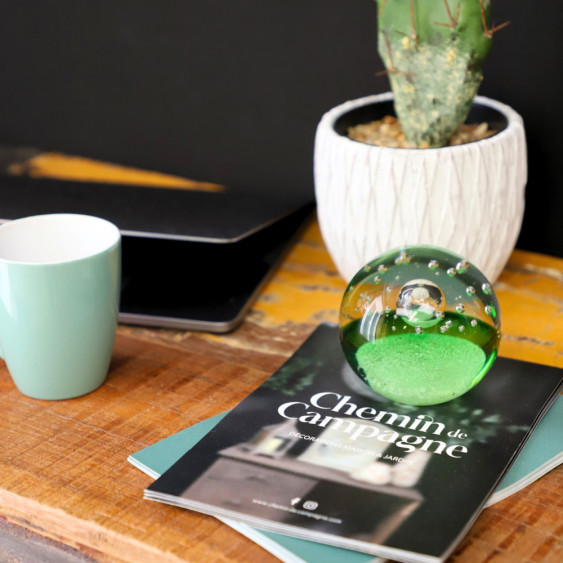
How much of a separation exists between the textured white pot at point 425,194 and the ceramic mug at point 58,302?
0.73 ft

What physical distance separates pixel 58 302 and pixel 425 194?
329 millimetres

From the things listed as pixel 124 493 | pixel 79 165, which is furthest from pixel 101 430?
pixel 79 165

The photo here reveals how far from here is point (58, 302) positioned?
586 millimetres

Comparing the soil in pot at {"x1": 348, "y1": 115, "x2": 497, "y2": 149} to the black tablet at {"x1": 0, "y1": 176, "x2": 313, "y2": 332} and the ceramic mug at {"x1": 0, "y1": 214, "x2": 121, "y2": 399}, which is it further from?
the ceramic mug at {"x1": 0, "y1": 214, "x2": 121, "y2": 399}

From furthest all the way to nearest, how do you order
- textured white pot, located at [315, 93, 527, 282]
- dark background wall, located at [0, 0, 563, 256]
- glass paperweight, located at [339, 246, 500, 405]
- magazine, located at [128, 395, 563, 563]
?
dark background wall, located at [0, 0, 563, 256], textured white pot, located at [315, 93, 527, 282], glass paperweight, located at [339, 246, 500, 405], magazine, located at [128, 395, 563, 563]

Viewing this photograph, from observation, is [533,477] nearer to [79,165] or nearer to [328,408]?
[328,408]

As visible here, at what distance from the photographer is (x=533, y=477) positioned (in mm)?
523

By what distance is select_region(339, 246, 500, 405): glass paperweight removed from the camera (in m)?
0.56

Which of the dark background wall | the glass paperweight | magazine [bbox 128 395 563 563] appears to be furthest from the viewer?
the dark background wall

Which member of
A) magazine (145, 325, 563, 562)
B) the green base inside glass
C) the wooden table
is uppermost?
A: the green base inside glass

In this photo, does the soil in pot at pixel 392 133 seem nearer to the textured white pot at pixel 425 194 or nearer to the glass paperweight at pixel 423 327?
the textured white pot at pixel 425 194

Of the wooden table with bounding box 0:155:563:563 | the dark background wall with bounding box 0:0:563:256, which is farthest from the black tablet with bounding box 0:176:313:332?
the dark background wall with bounding box 0:0:563:256

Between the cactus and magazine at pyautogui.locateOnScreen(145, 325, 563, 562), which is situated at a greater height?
the cactus

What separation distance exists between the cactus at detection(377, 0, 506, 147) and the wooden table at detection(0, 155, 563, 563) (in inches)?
7.9
